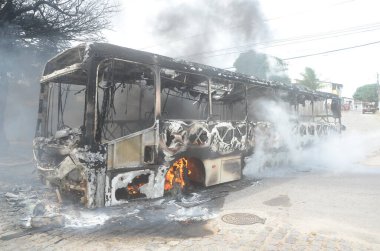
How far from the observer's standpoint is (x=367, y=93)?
5744 centimetres

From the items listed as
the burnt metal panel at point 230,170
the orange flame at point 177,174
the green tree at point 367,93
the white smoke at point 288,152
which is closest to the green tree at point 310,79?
the white smoke at point 288,152

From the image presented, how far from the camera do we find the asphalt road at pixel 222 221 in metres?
4.00

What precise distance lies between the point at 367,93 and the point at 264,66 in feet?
121

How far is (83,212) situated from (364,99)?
203 feet

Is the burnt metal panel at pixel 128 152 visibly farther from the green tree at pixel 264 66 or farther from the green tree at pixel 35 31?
the green tree at pixel 264 66

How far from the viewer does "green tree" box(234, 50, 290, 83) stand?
3061 centimetres

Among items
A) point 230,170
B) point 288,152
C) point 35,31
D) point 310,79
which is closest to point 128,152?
point 230,170

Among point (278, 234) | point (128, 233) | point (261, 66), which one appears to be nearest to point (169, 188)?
point (128, 233)

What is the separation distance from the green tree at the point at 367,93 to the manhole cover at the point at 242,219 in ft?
190

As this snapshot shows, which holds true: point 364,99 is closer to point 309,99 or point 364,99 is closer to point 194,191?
point 309,99

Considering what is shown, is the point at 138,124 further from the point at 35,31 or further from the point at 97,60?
the point at 35,31

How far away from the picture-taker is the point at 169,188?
6102 mm

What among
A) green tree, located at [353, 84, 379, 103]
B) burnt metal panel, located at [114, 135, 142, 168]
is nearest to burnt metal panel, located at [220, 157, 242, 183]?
burnt metal panel, located at [114, 135, 142, 168]

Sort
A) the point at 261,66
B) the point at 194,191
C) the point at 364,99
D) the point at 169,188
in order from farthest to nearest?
1. the point at 364,99
2. the point at 261,66
3. the point at 194,191
4. the point at 169,188
